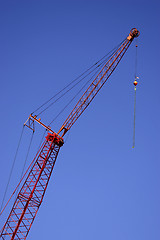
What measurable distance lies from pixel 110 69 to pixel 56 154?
1645cm

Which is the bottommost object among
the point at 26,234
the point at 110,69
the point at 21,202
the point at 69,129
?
the point at 26,234

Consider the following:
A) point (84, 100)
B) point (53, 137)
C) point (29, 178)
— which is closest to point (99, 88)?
point (84, 100)

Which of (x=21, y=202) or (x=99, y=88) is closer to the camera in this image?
(x=21, y=202)

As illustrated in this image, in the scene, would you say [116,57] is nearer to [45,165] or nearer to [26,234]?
[45,165]

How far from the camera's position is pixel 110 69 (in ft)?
159

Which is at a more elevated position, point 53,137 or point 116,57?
point 116,57

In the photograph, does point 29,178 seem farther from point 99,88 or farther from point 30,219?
point 99,88

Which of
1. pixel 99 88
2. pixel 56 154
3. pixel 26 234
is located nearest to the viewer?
pixel 26 234

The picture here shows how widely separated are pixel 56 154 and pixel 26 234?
12.1 metres

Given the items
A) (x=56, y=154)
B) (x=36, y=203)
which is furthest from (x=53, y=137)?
(x=36, y=203)

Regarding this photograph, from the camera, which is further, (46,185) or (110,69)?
(110,69)

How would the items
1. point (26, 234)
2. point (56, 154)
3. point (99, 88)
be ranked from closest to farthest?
point (26, 234) → point (56, 154) → point (99, 88)

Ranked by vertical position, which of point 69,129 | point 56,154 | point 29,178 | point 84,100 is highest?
point 84,100

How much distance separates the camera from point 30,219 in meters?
42.4
